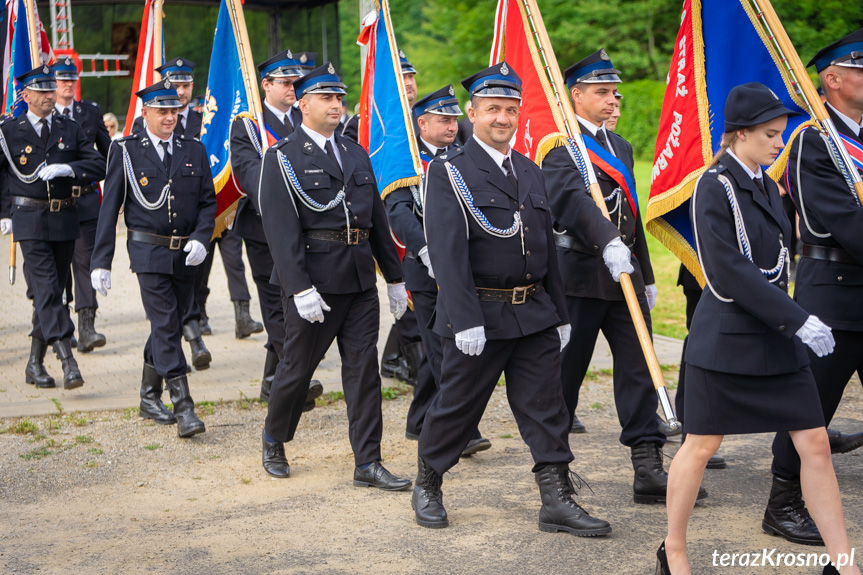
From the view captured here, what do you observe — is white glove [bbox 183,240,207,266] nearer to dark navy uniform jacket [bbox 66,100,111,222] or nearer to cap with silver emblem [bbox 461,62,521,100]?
cap with silver emblem [bbox 461,62,521,100]

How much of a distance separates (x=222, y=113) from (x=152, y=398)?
2.14 meters

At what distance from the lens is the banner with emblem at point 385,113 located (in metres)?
6.30

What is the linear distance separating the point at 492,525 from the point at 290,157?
7.19ft

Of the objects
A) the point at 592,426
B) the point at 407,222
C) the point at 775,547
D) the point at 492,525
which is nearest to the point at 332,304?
the point at 407,222

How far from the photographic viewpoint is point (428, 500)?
15.9ft

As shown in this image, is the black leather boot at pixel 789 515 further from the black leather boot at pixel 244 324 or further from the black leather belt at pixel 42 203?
the black leather boot at pixel 244 324

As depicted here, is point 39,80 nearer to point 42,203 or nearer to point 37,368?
point 42,203

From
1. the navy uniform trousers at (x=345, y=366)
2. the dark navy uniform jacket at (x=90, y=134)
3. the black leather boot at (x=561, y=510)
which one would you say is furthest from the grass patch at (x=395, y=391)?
the dark navy uniform jacket at (x=90, y=134)

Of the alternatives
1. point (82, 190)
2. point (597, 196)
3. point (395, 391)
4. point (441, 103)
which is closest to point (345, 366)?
point (597, 196)

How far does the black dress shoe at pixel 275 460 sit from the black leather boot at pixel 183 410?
0.75 meters

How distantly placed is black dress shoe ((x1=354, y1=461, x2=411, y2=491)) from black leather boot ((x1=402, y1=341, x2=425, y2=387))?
5.31 feet

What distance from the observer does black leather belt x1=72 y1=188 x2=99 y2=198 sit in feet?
26.6

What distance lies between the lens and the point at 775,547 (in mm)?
4422

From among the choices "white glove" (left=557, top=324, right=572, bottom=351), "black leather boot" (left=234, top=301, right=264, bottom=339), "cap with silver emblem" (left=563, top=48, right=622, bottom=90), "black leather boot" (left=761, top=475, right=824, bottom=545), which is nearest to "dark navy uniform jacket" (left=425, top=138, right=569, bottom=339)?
"white glove" (left=557, top=324, right=572, bottom=351)
